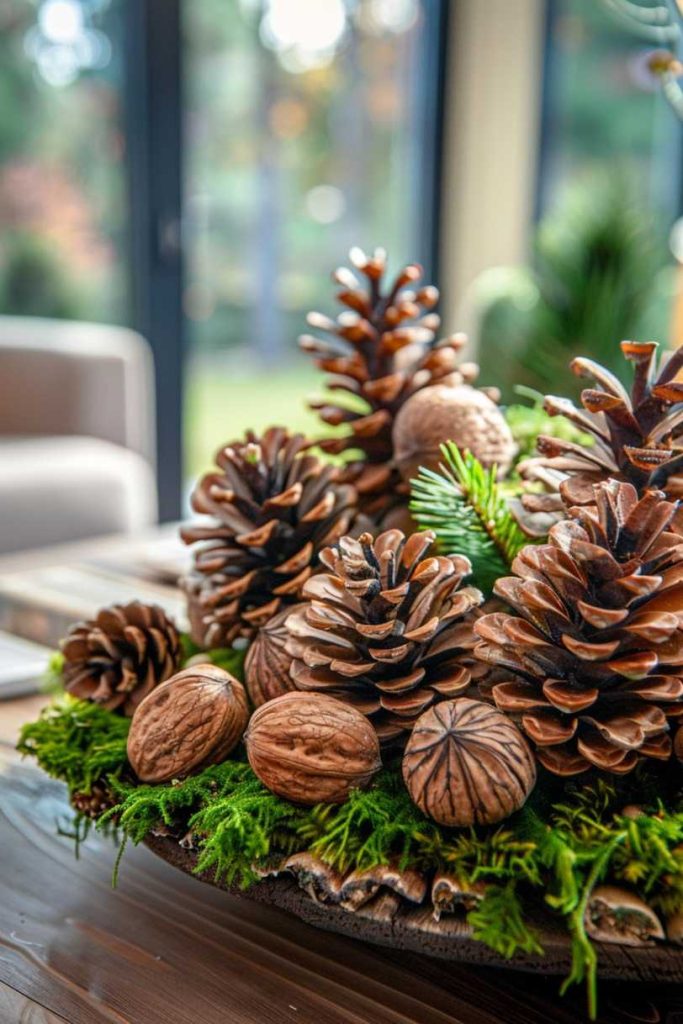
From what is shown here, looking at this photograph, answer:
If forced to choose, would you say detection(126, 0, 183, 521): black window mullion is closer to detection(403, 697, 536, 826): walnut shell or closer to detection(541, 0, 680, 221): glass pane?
detection(541, 0, 680, 221): glass pane

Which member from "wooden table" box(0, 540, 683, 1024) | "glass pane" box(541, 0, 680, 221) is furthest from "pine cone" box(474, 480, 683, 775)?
"glass pane" box(541, 0, 680, 221)

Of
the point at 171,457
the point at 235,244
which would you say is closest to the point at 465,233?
the point at 235,244

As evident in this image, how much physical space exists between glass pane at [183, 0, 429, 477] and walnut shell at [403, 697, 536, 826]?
8.77 feet

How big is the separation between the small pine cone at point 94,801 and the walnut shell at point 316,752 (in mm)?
88

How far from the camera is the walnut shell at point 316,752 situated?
0.45 metres

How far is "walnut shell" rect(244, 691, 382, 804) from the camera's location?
447 millimetres

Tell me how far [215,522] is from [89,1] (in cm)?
259

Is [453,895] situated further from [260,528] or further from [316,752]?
[260,528]

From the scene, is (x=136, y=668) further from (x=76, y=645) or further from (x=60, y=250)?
(x=60, y=250)

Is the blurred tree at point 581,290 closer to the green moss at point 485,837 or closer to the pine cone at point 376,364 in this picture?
the pine cone at point 376,364

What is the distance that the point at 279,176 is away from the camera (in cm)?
338

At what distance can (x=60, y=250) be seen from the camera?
2891mm

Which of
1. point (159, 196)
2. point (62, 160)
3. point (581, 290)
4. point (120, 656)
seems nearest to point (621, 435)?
point (120, 656)

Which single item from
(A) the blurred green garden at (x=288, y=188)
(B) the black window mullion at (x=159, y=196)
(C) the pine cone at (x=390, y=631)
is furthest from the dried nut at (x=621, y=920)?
(B) the black window mullion at (x=159, y=196)
